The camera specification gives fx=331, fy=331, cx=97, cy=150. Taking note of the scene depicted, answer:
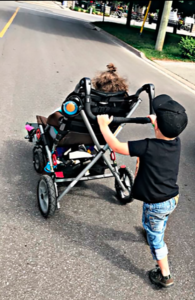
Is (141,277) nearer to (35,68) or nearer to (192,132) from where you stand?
(192,132)

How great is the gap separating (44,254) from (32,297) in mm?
473

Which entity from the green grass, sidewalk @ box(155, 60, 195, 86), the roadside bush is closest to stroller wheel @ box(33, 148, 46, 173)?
sidewalk @ box(155, 60, 195, 86)

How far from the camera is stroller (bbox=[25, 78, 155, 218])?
118 inches

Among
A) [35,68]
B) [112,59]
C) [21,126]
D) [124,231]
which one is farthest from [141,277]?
[112,59]

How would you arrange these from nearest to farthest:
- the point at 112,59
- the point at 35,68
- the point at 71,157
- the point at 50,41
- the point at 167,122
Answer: the point at 167,122
the point at 71,157
the point at 35,68
the point at 112,59
the point at 50,41

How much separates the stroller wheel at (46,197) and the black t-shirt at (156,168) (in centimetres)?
91

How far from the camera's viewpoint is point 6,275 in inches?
102

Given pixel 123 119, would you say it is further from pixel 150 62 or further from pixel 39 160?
pixel 150 62

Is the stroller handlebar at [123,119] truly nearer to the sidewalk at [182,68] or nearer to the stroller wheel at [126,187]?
the stroller wheel at [126,187]

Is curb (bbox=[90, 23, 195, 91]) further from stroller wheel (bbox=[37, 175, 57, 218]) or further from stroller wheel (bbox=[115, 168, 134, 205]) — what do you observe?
stroller wheel (bbox=[37, 175, 57, 218])

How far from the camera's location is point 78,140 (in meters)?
3.52

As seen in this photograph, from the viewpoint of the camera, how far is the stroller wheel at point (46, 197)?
3.15 m

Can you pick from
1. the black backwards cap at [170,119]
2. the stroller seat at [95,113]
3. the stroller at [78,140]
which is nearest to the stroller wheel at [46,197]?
the stroller at [78,140]

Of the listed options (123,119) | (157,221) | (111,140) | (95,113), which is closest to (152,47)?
(95,113)
